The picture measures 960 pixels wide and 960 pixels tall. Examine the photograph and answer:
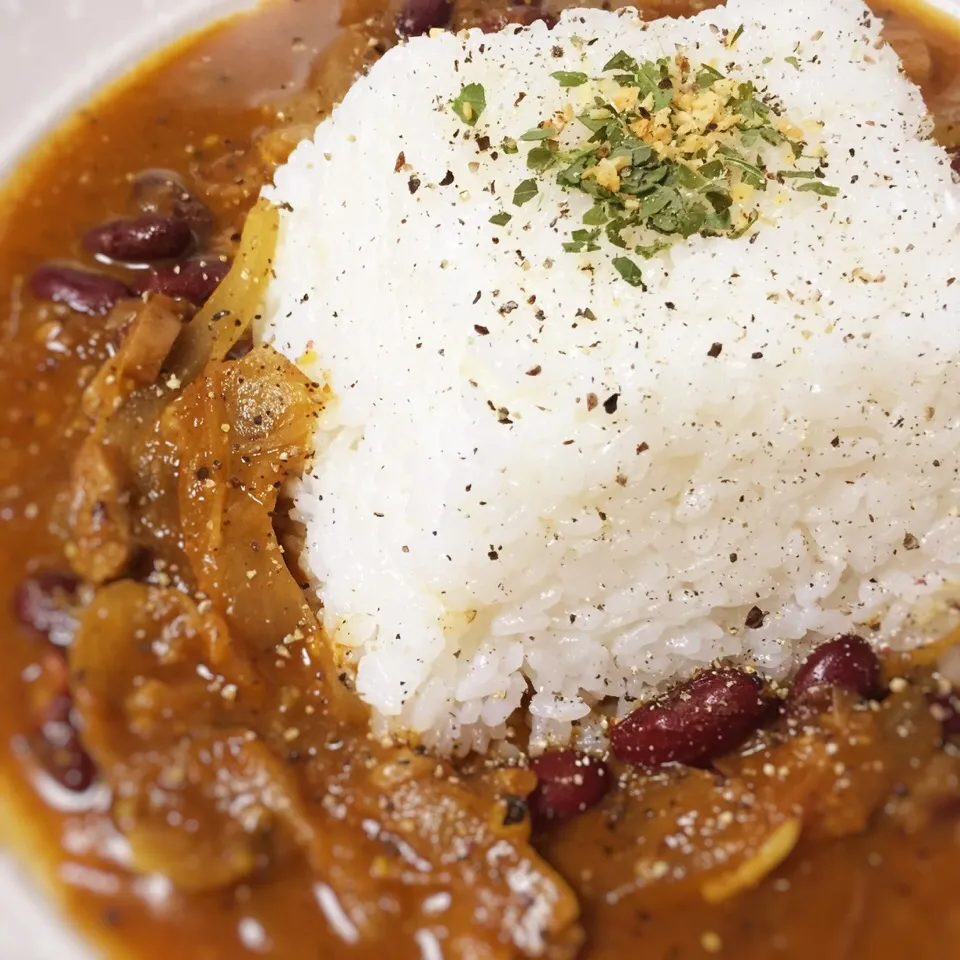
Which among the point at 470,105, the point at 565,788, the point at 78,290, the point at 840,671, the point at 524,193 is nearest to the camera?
the point at 565,788

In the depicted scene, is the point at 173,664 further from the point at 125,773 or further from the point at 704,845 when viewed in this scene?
the point at 704,845

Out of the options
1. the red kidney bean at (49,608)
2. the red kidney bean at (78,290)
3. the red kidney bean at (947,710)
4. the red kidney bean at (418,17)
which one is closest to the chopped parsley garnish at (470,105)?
the red kidney bean at (418,17)

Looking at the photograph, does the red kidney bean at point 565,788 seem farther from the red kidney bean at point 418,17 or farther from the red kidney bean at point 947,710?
the red kidney bean at point 418,17

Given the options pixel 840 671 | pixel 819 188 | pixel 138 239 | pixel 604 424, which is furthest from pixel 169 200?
pixel 840 671

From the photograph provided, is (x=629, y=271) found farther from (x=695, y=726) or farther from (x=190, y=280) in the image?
(x=190, y=280)

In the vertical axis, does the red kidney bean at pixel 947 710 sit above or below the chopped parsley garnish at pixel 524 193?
below
